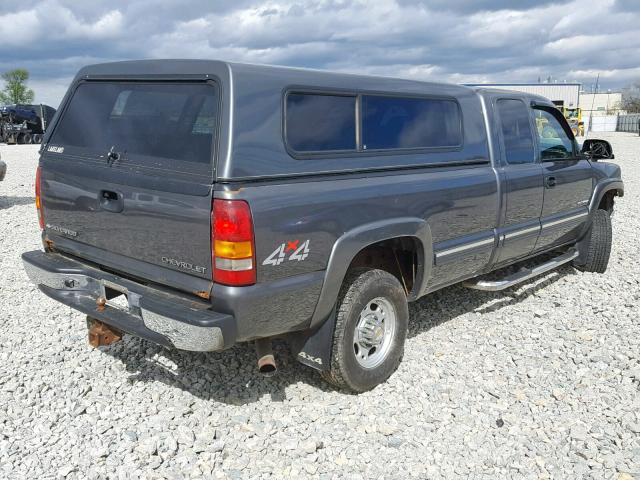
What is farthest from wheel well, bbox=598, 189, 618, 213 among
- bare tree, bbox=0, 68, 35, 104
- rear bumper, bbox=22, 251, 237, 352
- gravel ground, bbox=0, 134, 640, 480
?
bare tree, bbox=0, 68, 35, 104

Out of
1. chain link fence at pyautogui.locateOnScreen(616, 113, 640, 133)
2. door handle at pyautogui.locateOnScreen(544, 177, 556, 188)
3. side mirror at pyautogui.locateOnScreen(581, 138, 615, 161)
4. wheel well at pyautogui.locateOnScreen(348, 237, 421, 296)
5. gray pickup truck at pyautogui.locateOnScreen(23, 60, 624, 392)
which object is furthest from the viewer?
chain link fence at pyautogui.locateOnScreen(616, 113, 640, 133)

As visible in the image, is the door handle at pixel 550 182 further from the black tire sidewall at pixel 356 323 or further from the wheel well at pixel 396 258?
the black tire sidewall at pixel 356 323

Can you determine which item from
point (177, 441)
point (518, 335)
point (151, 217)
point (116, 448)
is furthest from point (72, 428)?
point (518, 335)

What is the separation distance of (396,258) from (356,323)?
67 centimetres

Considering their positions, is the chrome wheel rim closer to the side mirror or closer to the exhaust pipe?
the exhaust pipe

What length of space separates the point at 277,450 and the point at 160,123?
1881mm

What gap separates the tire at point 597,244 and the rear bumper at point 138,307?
452 centimetres

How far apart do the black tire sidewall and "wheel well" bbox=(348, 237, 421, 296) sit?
0.18m

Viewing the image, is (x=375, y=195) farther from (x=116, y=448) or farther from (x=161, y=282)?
(x=116, y=448)

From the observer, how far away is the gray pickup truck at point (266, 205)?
298 centimetres

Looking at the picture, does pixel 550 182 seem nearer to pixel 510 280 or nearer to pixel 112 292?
pixel 510 280

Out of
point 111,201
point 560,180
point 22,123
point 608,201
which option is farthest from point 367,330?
point 22,123

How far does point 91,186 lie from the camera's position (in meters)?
3.46

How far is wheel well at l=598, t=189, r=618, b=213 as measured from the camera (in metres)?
6.45
